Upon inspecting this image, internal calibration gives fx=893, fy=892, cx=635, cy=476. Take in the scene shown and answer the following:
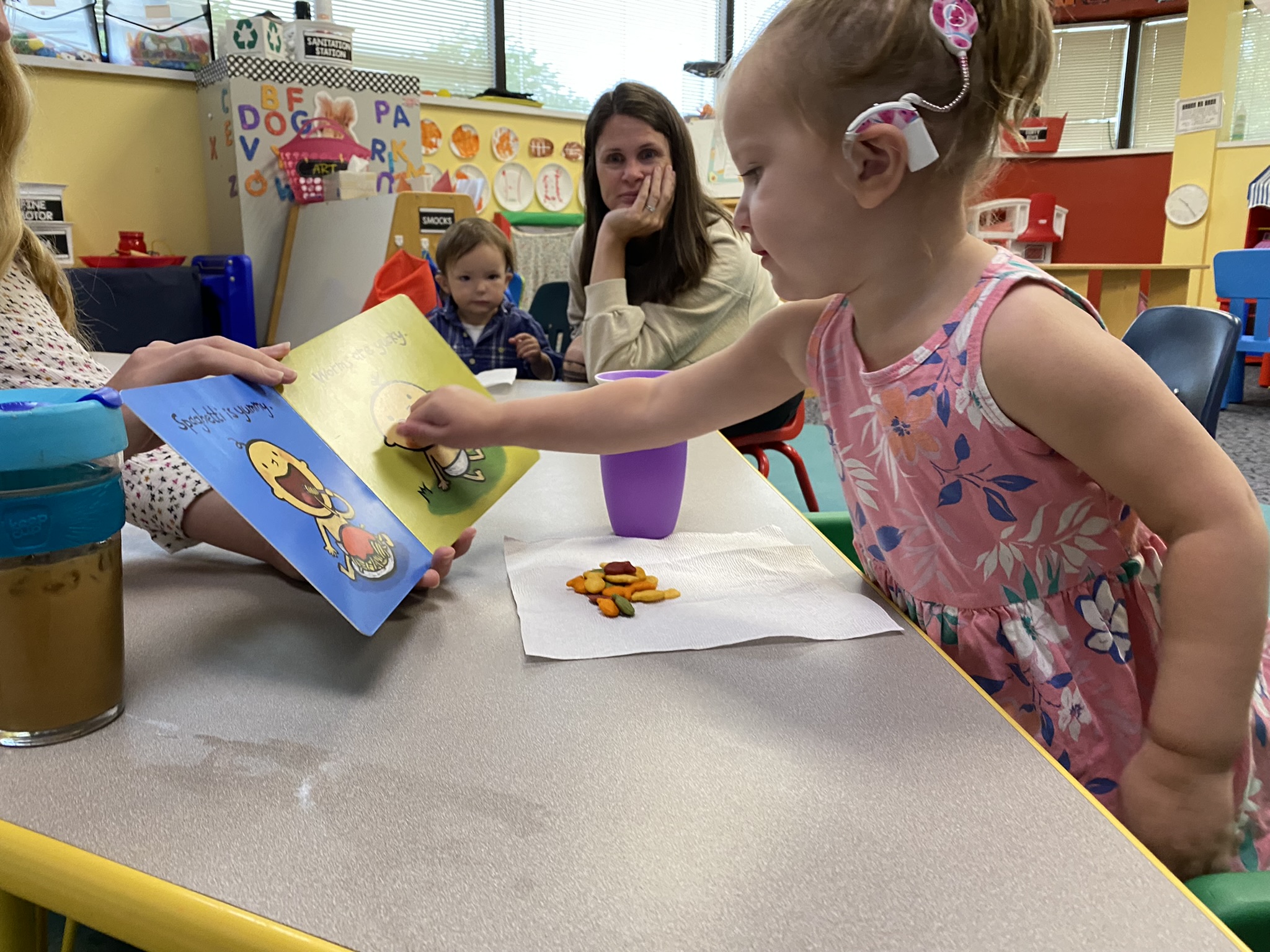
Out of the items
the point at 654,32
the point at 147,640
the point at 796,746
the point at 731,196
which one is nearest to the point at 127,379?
the point at 147,640

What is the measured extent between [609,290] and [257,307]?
6.97ft

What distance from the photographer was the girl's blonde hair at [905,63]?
0.56 metres

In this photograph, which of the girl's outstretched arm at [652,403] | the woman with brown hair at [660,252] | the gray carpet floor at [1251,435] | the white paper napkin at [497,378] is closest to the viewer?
the girl's outstretched arm at [652,403]

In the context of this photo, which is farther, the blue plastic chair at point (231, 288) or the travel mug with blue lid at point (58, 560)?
the blue plastic chair at point (231, 288)

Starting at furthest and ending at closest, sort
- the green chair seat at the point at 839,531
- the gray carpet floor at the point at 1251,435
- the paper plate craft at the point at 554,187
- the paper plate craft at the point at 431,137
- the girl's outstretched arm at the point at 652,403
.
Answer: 1. the paper plate craft at the point at 554,187
2. the paper plate craft at the point at 431,137
3. the gray carpet floor at the point at 1251,435
4. the green chair seat at the point at 839,531
5. the girl's outstretched arm at the point at 652,403

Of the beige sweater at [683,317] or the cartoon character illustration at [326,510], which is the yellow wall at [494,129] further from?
the cartoon character illustration at [326,510]

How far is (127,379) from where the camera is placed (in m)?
0.61

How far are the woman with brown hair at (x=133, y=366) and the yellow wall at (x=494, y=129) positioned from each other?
10.0 ft

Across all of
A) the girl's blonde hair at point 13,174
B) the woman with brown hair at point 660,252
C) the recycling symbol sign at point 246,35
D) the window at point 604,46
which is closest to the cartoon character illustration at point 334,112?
the recycling symbol sign at point 246,35

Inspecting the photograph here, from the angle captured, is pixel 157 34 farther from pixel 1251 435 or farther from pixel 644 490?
pixel 1251 435

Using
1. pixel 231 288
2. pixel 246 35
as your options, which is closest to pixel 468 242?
pixel 231 288

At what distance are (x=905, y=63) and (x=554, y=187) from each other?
3.63 metres

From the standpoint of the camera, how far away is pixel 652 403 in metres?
0.75

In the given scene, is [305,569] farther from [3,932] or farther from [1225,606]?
[1225,606]
